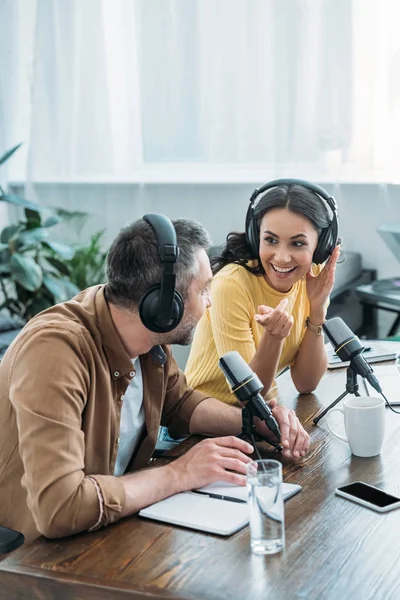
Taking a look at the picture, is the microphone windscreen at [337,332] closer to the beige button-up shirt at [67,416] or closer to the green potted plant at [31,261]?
the beige button-up shirt at [67,416]

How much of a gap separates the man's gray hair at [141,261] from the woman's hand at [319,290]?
702 millimetres

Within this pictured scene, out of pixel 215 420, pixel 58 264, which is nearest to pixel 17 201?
pixel 58 264

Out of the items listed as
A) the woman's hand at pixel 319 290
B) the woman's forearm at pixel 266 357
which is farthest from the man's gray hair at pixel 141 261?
the woman's hand at pixel 319 290

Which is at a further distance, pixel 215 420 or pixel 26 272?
pixel 26 272

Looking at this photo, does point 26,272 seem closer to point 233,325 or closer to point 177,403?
point 233,325

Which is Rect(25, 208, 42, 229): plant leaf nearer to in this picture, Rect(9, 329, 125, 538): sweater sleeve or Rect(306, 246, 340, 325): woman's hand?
Rect(306, 246, 340, 325): woman's hand

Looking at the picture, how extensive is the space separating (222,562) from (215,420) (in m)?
0.64

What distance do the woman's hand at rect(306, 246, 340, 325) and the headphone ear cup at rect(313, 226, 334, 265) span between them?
0.17 ft

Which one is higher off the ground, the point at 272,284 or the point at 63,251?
the point at 272,284

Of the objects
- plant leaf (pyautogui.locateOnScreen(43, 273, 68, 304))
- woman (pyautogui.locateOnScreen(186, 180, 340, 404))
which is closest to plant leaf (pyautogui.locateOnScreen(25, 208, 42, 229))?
plant leaf (pyautogui.locateOnScreen(43, 273, 68, 304))

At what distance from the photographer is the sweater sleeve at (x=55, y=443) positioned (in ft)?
4.39

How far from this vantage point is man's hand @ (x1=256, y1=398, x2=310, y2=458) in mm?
1634

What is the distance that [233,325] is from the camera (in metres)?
→ 2.12

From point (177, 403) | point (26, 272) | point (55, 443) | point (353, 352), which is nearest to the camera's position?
point (55, 443)
